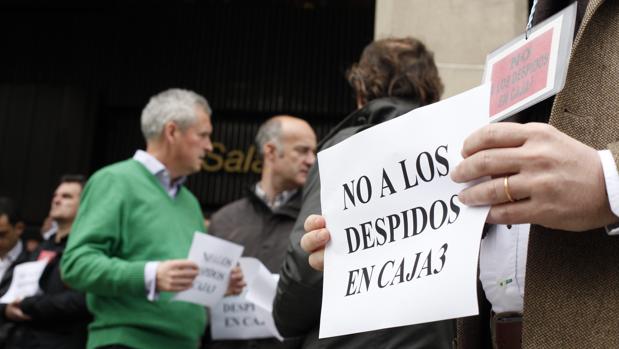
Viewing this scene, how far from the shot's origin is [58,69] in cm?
855

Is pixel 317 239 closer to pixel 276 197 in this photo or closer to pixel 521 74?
pixel 521 74

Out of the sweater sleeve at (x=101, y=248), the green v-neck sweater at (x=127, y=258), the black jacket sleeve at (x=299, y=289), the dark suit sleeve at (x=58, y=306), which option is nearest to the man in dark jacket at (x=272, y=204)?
the green v-neck sweater at (x=127, y=258)

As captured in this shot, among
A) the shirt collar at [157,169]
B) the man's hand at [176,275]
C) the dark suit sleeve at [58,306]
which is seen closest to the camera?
the man's hand at [176,275]

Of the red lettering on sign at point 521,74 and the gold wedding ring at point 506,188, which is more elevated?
the red lettering on sign at point 521,74

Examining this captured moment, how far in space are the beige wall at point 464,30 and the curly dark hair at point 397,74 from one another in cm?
72

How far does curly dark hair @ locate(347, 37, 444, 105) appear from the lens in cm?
170

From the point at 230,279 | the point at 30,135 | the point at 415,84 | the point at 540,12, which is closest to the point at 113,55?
the point at 30,135

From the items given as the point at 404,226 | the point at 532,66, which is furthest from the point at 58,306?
the point at 532,66

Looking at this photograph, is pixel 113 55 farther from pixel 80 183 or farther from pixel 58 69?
pixel 80 183

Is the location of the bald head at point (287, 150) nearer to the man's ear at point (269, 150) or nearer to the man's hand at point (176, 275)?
the man's ear at point (269, 150)

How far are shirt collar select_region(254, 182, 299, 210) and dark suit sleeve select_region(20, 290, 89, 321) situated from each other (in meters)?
0.81

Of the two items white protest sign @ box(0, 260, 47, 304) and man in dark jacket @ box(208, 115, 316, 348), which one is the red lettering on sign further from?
white protest sign @ box(0, 260, 47, 304)

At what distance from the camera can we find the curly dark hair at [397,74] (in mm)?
1697

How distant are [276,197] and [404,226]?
6.91ft
